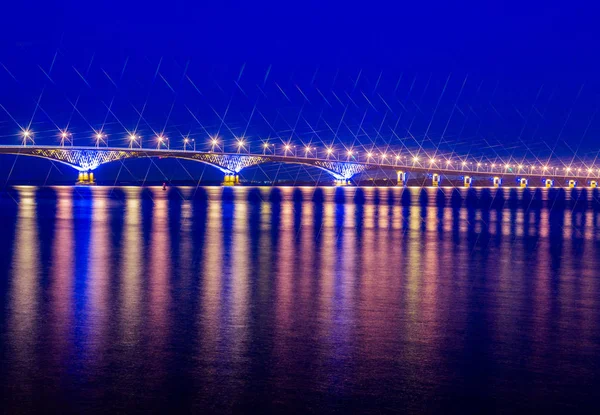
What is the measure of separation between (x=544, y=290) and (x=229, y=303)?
4539 mm

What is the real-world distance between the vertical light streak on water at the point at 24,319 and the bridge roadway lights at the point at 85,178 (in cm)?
10479

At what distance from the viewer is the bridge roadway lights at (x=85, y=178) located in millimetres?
117438

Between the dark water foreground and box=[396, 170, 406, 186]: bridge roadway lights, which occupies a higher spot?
box=[396, 170, 406, 186]: bridge roadway lights

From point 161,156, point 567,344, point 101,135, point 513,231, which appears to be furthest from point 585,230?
point 101,135

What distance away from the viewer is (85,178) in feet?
393

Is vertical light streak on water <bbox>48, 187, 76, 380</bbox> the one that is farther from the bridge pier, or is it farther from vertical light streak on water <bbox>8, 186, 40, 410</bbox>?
the bridge pier

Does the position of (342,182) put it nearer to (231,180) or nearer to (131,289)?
(231,180)

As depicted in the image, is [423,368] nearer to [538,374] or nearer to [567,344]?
[538,374]

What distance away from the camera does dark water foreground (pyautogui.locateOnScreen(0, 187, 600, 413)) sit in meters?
5.71

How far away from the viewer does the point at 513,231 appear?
2355cm

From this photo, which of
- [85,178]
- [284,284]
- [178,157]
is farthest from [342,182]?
[284,284]

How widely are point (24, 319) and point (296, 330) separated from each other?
9.53 feet

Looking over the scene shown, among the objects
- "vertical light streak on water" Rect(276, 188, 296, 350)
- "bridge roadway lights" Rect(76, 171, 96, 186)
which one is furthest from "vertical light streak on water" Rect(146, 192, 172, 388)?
"bridge roadway lights" Rect(76, 171, 96, 186)

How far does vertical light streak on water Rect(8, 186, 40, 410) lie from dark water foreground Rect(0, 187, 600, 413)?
0.02 meters
